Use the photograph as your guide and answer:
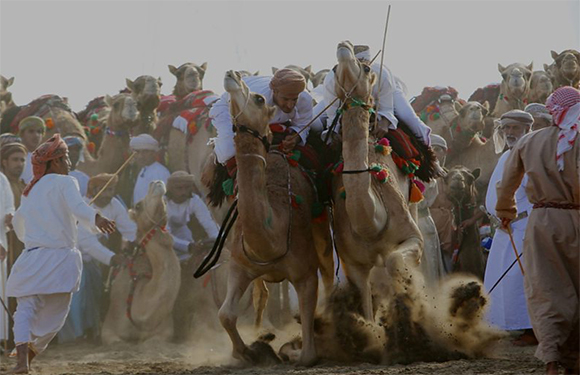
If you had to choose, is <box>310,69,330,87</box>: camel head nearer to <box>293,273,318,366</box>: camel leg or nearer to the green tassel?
the green tassel

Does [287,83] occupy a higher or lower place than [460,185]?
higher

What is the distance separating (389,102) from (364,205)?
124 cm

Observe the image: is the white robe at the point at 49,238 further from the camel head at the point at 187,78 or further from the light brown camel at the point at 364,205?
the camel head at the point at 187,78

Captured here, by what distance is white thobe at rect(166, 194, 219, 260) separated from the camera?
15.8 meters

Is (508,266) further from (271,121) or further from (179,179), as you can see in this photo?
(179,179)

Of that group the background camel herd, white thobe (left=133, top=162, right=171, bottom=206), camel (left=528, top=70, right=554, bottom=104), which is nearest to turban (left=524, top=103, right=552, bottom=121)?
the background camel herd

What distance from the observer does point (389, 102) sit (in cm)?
1144

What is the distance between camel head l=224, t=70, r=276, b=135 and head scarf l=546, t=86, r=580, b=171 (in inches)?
88.3

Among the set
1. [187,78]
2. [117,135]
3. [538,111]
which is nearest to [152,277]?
[117,135]

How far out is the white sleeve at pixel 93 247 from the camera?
49.5ft

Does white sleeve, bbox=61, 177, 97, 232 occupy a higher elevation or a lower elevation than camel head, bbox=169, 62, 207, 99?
lower

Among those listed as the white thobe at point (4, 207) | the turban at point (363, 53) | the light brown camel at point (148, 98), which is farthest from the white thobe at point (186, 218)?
the turban at point (363, 53)

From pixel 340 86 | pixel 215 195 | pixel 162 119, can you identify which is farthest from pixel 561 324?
pixel 162 119

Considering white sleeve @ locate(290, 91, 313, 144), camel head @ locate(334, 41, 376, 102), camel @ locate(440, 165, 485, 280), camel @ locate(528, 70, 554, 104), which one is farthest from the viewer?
camel @ locate(528, 70, 554, 104)
